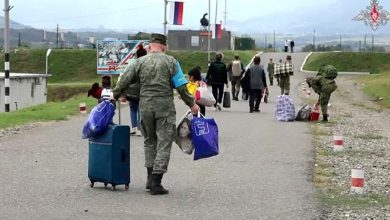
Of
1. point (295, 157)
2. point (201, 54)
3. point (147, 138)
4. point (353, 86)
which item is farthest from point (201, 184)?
point (201, 54)

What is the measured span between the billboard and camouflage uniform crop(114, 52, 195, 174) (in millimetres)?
16999

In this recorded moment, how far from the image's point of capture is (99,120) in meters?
9.57

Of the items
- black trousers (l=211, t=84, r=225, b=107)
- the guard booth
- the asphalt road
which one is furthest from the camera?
the guard booth

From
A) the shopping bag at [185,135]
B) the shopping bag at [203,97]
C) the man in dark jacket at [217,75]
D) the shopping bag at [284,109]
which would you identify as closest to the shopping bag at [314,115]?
the shopping bag at [284,109]

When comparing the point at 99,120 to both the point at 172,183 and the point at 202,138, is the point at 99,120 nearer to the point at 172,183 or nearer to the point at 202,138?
the point at 202,138

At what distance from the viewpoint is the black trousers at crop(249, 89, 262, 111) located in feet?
79.3

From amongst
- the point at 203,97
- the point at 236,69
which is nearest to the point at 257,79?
the point at 236,69

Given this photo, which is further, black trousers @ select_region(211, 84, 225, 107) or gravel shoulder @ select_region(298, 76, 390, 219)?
black trousers @ select_region(211, 84, 225, 107)

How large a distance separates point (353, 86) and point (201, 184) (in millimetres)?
38889

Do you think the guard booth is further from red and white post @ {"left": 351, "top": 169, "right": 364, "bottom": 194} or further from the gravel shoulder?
red and white post @ {"left": 351, "top": 169, "right": 364, "bottom": 194}

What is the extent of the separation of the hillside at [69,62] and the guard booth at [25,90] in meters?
17.7

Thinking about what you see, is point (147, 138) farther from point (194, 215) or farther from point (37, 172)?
point (37, 172)

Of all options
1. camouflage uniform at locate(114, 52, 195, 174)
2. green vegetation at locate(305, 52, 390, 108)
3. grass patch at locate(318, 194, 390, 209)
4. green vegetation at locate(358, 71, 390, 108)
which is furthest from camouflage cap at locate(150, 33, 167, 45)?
green vegetation at locate(305, 52, 390, 108)

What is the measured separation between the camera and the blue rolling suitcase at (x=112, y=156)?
9.55 metres
